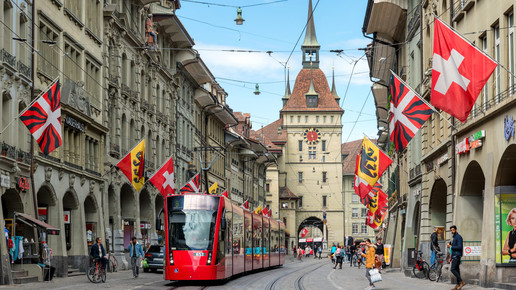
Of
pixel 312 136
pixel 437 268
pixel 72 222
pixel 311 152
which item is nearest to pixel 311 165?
pixel 311 152

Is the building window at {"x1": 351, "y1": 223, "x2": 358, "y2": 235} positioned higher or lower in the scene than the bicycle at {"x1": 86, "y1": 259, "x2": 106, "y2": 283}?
lower

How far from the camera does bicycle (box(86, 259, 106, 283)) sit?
28125 millimetres

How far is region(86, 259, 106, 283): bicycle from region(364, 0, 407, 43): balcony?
2003 cm

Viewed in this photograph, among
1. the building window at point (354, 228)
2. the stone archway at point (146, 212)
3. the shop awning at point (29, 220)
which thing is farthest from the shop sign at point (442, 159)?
the building window at point (354, 228)

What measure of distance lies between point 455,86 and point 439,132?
1463 centimetres

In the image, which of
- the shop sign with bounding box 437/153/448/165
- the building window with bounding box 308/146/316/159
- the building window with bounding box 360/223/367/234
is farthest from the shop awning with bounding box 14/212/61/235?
the building window with bounding box 360/223/367/234

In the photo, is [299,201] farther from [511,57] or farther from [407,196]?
[511,57]

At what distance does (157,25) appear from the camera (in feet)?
182

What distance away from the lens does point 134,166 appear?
3472 centimetres

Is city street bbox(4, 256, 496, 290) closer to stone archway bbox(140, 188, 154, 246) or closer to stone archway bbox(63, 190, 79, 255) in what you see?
stone archway bbox(63, 190, 79, 255)

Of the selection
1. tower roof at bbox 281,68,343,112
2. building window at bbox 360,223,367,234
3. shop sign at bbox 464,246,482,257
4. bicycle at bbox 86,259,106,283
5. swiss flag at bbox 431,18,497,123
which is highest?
tower roof at bbox 281,68,343,112

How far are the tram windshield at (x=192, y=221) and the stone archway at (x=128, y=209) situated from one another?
2041 cm

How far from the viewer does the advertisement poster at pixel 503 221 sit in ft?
75.5

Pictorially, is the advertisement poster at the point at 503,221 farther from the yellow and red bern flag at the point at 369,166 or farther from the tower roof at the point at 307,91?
the tower roof at the point at 307,91
